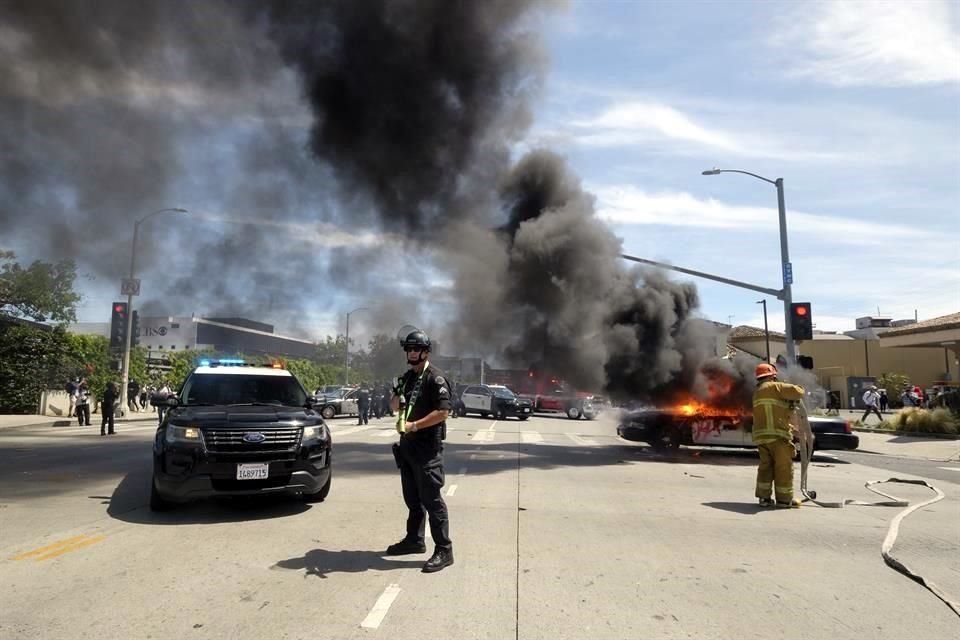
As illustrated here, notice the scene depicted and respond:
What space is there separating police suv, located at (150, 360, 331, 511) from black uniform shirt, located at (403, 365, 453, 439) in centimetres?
195

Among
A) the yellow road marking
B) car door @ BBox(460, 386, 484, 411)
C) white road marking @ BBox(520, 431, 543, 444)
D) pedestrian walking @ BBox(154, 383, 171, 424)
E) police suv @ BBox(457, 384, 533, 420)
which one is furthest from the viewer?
car door @ BBox(460, 386, 484, 411)

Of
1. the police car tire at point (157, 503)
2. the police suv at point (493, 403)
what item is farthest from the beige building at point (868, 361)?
the police car tire at point (157, 503)

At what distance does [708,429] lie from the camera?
1299 cm

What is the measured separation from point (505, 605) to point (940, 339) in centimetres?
2575

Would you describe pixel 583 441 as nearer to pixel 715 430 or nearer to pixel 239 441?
pixel 715 430

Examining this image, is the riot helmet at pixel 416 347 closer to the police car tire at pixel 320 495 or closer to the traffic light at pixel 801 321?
the police car tire at pixel 320 495

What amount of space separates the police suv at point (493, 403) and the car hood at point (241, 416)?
21.0 m

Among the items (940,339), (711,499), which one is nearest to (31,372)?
(711,499)

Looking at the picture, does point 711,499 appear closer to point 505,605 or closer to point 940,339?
point 505,605

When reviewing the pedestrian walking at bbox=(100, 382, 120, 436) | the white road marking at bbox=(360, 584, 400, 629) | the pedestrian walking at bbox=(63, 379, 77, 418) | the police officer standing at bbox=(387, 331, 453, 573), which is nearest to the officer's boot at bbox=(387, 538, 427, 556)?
the police officer standing at bbox=(387, 331, 453, 573)

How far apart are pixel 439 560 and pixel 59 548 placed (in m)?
2.98

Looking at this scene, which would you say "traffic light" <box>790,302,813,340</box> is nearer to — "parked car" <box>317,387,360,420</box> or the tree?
"parked car" <box>317,387,360,420</box>

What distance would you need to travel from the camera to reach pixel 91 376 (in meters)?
23.8

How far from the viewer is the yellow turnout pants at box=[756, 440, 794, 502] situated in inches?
295
